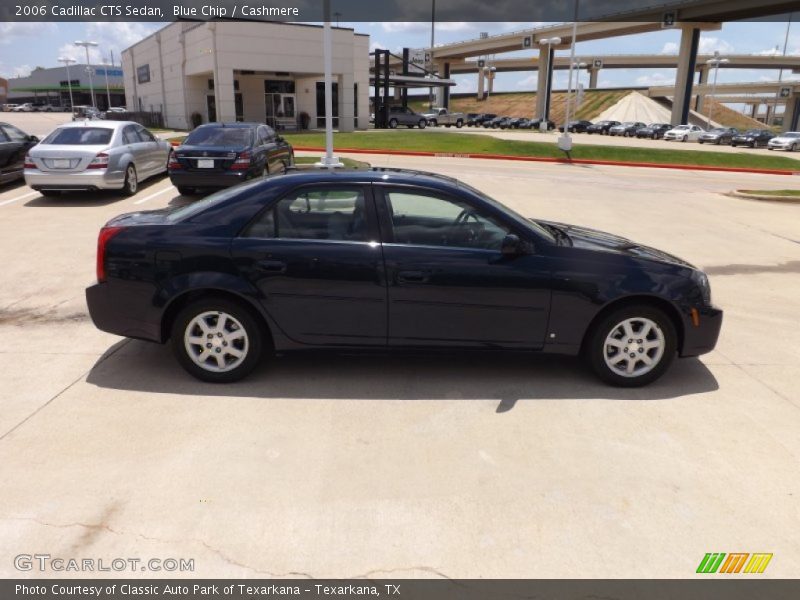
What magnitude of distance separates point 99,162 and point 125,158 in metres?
0.71

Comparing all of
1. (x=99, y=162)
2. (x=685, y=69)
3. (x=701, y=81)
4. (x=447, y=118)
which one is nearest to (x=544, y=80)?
(x=685, y=69)

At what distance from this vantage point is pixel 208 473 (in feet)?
11.4

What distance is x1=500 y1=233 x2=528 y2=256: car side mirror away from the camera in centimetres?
433

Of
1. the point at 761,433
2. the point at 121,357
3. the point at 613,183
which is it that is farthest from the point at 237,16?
the point at 761,433

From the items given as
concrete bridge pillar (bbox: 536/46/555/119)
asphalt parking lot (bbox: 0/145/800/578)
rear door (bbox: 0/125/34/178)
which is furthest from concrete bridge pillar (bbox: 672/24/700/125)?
asphalt parking lot (bbox: 0/145/800/578)

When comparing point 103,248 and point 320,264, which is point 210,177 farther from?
point 320,264

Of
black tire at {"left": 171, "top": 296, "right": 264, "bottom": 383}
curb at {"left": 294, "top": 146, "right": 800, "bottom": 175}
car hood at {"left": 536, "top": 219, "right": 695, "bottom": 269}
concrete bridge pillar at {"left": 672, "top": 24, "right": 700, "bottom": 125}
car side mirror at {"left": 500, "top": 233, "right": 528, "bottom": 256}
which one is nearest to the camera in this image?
car side mirror at {"left": 500, "top": 233, "right": 528, "bottom": 256}

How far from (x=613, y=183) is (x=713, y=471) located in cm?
1702

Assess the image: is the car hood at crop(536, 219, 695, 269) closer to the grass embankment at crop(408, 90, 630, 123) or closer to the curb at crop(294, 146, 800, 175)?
the curb at crop(294, 146, 800, 175)

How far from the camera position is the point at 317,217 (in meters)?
4.53

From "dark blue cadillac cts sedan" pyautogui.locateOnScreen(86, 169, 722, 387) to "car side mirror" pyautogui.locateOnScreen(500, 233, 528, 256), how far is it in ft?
0.04

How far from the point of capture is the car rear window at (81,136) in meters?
12.0

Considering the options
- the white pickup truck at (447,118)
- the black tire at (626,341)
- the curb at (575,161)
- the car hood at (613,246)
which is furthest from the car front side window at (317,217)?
the white pickup truck at (447,118)
